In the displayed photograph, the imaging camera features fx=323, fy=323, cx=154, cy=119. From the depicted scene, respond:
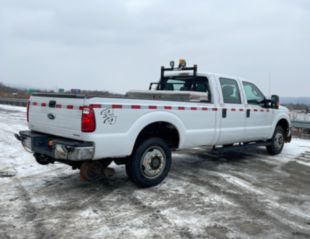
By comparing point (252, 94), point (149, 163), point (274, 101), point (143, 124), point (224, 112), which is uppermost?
point (252, 94)

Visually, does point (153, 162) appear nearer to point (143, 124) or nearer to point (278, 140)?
point (143, 124)

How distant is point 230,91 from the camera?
677cm

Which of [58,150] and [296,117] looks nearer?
[58,150]

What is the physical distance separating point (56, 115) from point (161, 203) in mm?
1978

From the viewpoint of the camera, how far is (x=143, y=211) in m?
4.21

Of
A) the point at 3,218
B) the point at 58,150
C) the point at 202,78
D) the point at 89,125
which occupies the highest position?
the point at 202,78

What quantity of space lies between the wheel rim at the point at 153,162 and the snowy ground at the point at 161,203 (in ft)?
0.83

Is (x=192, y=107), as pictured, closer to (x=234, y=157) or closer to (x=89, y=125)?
(x=89, y=125)

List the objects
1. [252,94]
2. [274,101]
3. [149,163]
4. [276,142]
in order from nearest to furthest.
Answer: [149,163] → [252,94] → [274,101] → [276,142]

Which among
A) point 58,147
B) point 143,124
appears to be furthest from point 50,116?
point 143,124

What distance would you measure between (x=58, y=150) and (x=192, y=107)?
2396mm

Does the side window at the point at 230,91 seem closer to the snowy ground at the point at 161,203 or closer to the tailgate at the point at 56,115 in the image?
the snowy ground at the point at 161,203

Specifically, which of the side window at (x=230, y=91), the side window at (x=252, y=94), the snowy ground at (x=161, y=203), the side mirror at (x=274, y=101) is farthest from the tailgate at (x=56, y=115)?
the side mirror at (x=274, y=101)

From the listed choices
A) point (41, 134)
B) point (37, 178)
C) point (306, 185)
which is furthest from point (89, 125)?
point (306, 185)
